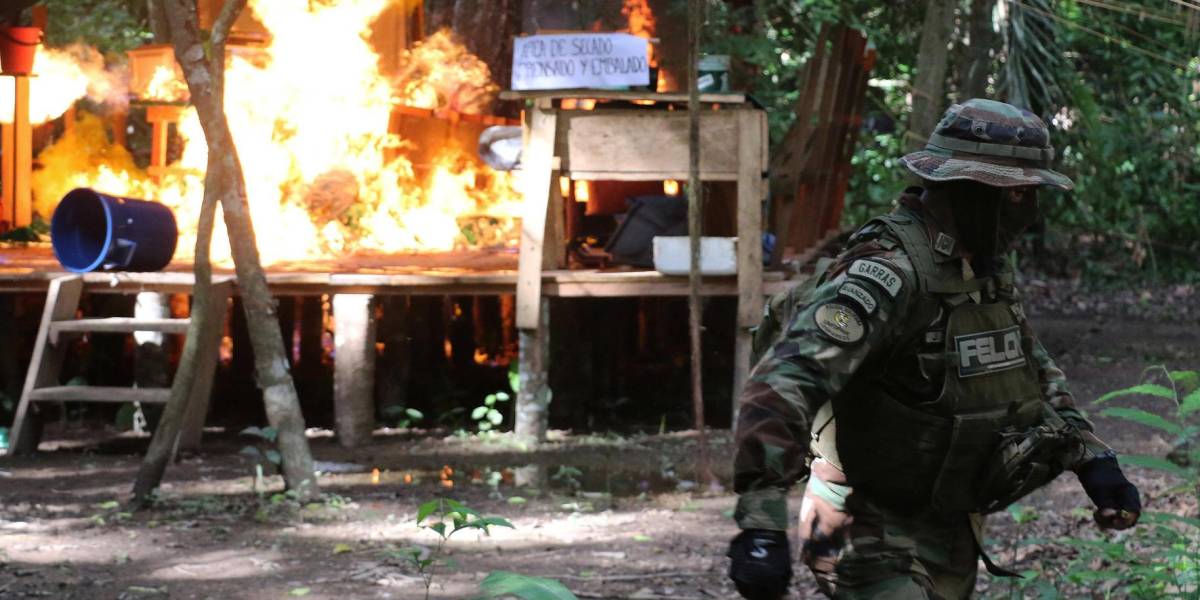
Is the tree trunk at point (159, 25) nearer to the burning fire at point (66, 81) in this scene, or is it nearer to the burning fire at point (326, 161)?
the burning fire at point (326, 161)

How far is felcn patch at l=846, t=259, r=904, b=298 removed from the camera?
10.5 ft

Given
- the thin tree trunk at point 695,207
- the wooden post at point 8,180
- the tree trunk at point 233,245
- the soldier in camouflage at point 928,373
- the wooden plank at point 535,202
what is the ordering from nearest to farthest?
the soldier in camouflage at point 928,373, the tree trunk at point 233,245, the thin tree trunk at point 695,207, the wooden plank at point 535,202, the wooden post at point 8,180

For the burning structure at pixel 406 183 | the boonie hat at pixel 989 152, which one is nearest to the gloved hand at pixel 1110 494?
the boonie hat at pixel 989 152

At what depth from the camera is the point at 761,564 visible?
283cm

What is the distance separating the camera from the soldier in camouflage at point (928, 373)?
3.24 metres

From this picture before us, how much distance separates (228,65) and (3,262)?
355cm

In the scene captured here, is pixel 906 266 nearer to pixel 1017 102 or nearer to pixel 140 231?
pixel 140 231

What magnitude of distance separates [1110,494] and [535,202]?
6315 millimetres

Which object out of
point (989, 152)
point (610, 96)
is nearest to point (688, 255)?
point (610, 96)

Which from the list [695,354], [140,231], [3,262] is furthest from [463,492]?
[3,262]

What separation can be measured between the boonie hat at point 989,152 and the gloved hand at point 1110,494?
769 mm

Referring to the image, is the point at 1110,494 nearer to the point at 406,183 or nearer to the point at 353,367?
the point at 353,367

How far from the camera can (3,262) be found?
11.0 meters

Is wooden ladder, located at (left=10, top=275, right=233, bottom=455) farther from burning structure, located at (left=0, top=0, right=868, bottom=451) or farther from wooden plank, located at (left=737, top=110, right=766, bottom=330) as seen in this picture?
wooden plank, located at (left=737, top=110, right=766, bottom=330)
